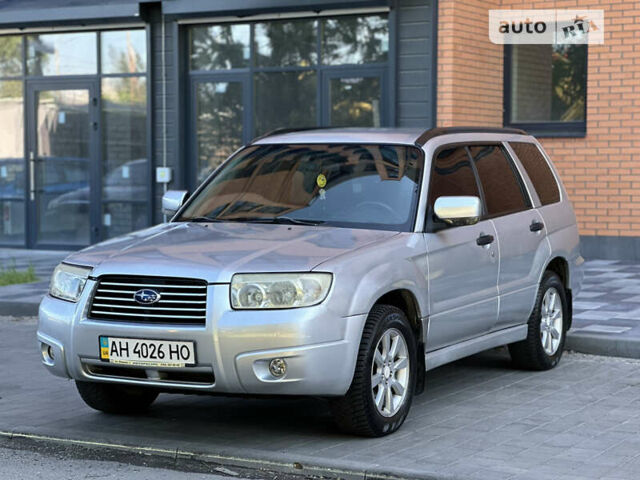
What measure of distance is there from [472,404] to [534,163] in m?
2.27

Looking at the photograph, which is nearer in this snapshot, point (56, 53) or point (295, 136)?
point (295, 136)

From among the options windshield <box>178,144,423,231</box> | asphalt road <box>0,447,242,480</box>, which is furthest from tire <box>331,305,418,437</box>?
asphalt road <box>0,447,242,480</box>

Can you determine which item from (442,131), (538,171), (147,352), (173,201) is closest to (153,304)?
(147,352)

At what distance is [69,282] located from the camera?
656 centimetres

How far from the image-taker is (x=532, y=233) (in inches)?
331

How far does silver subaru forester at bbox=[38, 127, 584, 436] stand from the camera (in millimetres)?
6039

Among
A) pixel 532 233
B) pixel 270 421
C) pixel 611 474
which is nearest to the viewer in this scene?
pixel 611 474

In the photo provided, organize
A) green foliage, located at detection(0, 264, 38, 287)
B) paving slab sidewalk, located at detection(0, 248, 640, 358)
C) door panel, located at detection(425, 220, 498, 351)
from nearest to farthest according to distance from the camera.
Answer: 1. door panel, located at detection(425, 220, 498, 351)
2. paving slab sidewalk, located at detection(0, 248, 640, 358)
3. green foliage, located at detection(0, 264, 38, 287)

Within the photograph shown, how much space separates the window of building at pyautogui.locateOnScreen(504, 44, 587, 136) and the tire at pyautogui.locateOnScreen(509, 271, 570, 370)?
746 centimetres

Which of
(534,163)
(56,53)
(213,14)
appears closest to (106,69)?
(56,53)

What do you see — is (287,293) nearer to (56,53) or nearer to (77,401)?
(77,401)

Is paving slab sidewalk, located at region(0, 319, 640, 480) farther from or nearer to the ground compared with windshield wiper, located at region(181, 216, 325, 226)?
nearer to the ground

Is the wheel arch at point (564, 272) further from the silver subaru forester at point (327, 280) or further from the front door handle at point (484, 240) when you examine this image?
the front door handle at point (484, 240)

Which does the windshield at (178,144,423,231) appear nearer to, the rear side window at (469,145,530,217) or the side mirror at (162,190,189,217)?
the side mirror at (162,190,189,217)
